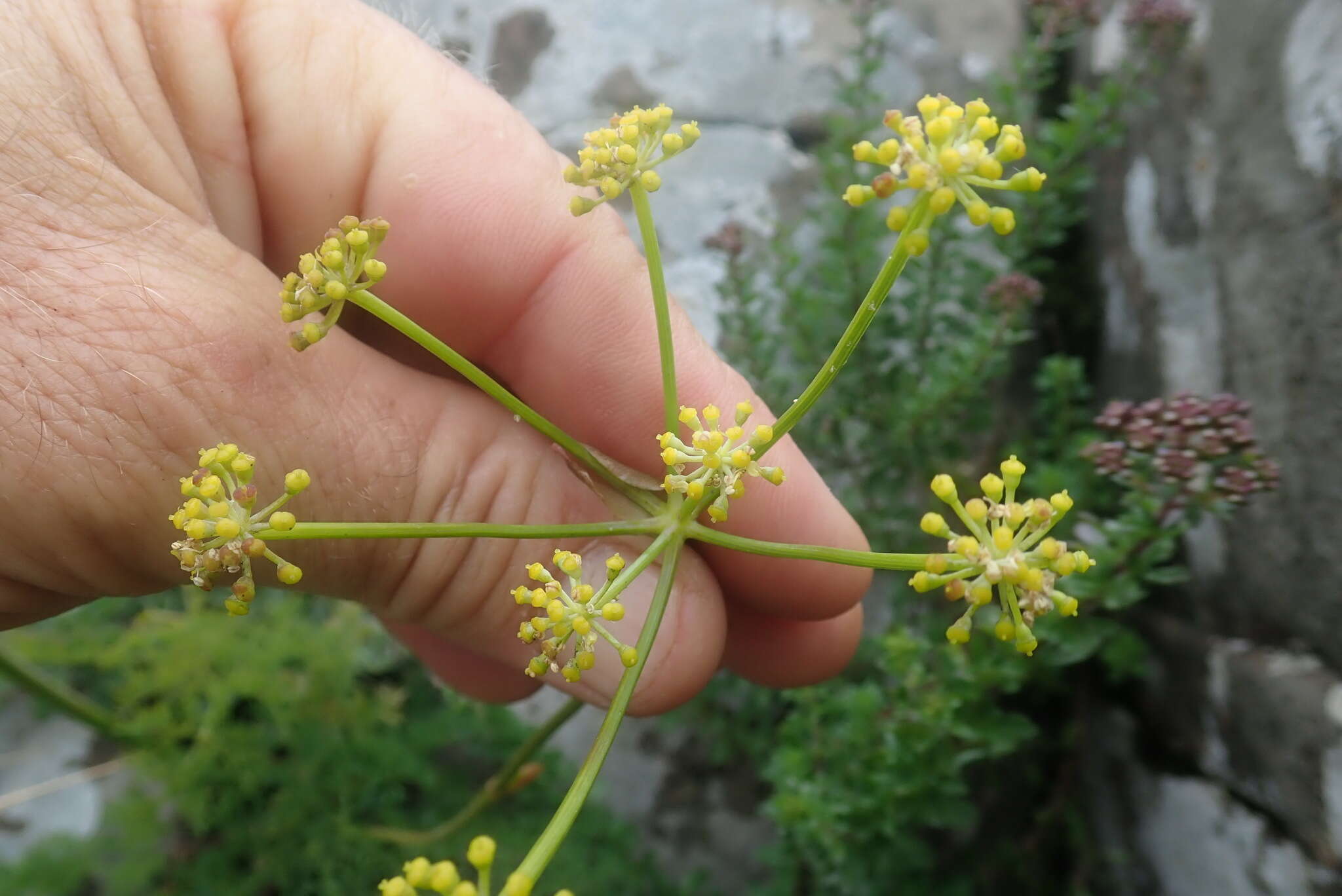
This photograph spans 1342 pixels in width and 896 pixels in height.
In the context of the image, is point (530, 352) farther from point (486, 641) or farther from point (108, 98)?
point (108, 98)

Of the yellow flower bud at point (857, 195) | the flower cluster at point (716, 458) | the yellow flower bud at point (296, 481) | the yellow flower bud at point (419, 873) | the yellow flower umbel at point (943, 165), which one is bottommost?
the yellow flower bud at point (419, 873)

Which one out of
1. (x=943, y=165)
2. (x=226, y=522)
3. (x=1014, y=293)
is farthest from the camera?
(x=1014, y=293)

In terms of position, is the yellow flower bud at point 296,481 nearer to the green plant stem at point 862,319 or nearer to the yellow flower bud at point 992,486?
the green plant stem at point 862,319

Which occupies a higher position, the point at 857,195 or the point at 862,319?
the point at 857,195

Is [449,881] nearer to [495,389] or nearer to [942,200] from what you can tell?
[495,389]

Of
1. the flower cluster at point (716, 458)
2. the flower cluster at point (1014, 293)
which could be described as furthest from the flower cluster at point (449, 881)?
the flower cluster at point (1014, 293)

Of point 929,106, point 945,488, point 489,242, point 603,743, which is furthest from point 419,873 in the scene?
point 489,242
